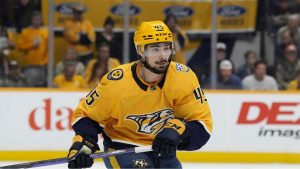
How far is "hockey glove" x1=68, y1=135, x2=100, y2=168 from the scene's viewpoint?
3.37 meters

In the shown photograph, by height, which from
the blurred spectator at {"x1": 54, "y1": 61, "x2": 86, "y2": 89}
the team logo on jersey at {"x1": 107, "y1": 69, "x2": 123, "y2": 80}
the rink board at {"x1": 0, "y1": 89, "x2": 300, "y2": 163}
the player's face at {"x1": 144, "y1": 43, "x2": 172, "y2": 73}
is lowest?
the rink board at {"x1": 0, "y1": 89, "x2": 300, "y2": 163}

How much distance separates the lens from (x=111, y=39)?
7246 millimetres

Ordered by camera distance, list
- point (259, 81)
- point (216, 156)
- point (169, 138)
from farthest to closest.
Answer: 1. point (259, 81)
2. point (216, 156)
3. point (169, 138)

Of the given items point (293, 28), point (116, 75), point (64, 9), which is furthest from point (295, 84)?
point (116, 75)

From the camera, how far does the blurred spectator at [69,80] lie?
6.94 meters

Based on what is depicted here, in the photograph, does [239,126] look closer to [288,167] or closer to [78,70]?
[288,167]

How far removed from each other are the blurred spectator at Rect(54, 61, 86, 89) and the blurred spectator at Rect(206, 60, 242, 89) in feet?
3.76

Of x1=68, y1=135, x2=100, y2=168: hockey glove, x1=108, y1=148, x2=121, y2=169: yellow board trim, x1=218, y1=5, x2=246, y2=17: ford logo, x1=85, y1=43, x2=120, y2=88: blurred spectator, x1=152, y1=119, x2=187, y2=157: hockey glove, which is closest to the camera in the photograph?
x1=152, y1=119, x2=187, y2=157: hockey glove

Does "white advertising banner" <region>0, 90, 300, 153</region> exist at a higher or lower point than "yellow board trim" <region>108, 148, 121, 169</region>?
lower

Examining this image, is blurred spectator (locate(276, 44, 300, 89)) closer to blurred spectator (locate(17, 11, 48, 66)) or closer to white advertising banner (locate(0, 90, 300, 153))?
white advertising banner (locate(0, 90, 300, 153))

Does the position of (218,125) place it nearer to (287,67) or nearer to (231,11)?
(287,67)

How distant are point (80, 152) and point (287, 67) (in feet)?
13.4

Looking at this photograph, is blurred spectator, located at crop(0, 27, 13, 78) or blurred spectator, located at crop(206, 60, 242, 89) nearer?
blurred spectator, located at crop(206, 60, 242, 89)

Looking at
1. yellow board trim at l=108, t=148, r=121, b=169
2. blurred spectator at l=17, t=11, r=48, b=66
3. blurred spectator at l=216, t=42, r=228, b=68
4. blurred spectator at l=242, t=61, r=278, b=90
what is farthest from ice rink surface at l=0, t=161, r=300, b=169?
yellow board trim at l=108, t=148, r=121, b=169
